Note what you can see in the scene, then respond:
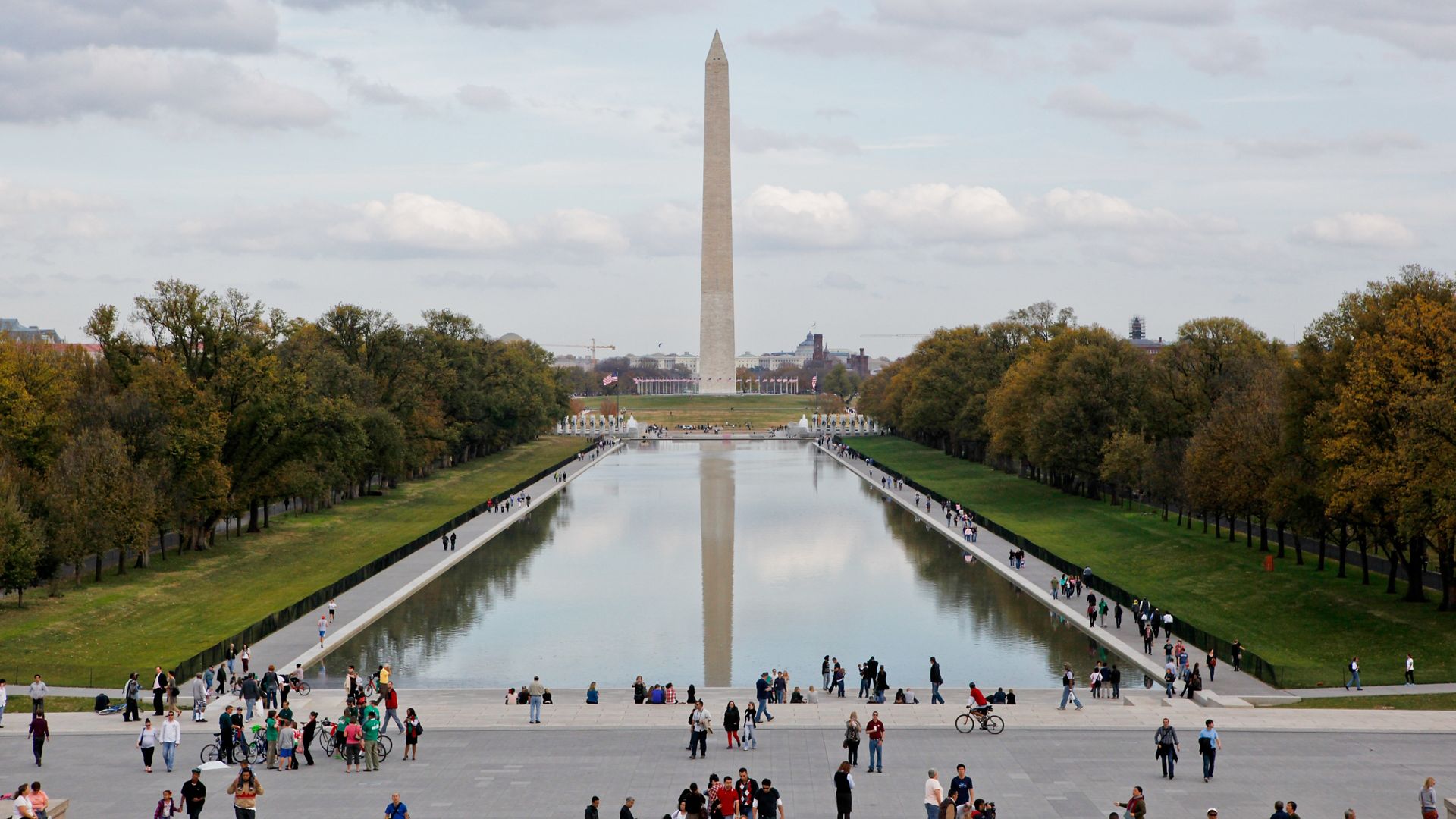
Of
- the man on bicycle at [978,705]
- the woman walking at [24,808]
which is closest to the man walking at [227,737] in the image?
the woman walking at [24,808]

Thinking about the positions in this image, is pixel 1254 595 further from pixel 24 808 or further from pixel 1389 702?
pixel 24 808

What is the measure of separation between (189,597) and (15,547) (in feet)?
17.6

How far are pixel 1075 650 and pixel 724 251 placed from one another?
106887mm

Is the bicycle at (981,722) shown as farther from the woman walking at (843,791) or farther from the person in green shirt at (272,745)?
the person in green shirt at (272,745)

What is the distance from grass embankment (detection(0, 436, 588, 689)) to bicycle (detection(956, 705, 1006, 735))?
58.8ft

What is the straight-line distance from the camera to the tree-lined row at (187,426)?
43.1 meters

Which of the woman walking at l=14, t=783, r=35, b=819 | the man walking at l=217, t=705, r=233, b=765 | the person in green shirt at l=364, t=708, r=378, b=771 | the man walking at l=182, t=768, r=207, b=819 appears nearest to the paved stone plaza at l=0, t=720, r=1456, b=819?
the person in green shirt at l=364, t=708, r=378, b=771

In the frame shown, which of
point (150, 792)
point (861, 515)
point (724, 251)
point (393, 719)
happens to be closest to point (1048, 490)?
point (861, 515)

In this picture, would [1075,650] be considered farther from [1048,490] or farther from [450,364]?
[450,364]

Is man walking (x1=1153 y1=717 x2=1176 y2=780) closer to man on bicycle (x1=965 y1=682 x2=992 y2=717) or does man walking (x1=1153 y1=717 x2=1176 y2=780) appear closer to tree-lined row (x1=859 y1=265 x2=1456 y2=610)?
man on bicycle (x1=965 y1=682 x2=992 y2=717)

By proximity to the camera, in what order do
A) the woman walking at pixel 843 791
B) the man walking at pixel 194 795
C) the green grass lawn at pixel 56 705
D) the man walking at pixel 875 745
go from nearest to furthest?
the man walking at pixel 194 795 < the woman walking at pixel 843 791 < the man walking at pixel 875 745 < the green grass lawn at pixel 56 705

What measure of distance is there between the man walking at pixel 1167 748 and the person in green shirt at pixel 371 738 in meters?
12.3

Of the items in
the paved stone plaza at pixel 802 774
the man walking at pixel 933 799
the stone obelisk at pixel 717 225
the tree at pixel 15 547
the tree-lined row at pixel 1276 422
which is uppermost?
the stone obelisk at pixel 717 225

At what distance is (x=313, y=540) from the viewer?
183ft
